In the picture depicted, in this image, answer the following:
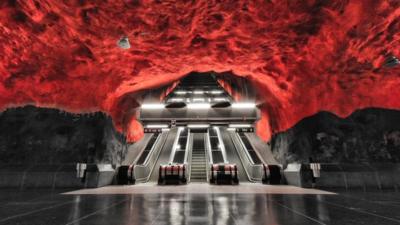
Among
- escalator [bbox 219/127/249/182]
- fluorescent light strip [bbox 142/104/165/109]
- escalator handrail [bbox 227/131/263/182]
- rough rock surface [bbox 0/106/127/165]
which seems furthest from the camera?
fluorescent light strip [bbox 142/104/165/109]

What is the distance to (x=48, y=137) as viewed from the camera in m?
9.41

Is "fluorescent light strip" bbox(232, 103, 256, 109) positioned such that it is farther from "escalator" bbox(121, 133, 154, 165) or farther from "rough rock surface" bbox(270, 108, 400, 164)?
"rough rock surface" bbox(270, 108, 400, 164)

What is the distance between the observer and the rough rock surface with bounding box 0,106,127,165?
30.1 feet

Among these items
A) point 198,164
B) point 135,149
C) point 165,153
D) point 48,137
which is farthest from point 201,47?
Result: point 135,149

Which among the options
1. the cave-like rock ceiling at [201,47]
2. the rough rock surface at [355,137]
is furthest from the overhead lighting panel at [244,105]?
the rough rock surface at [355,137]

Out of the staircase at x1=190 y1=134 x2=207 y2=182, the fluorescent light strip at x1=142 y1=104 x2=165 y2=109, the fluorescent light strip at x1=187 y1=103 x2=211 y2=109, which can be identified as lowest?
the staircase at x1=190 y1=134 x2=207 y2=182

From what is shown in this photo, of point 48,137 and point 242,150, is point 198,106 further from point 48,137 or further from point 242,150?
point 48,137

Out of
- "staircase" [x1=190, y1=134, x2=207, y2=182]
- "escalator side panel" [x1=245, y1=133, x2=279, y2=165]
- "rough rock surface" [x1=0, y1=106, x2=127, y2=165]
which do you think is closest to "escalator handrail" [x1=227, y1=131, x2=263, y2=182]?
"escalator side panel" [x1=245, y1=133, x2=279, y2=165]

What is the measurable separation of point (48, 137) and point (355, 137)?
12289 mm

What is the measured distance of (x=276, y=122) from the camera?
13.7 metres

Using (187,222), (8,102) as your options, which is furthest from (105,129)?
(187,222)

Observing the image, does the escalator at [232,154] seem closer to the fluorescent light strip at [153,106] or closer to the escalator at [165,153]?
the escalator at [165,153]

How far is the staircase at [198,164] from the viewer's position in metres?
13.2

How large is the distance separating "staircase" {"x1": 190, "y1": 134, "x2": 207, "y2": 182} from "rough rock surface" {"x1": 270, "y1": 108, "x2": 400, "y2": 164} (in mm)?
6089
